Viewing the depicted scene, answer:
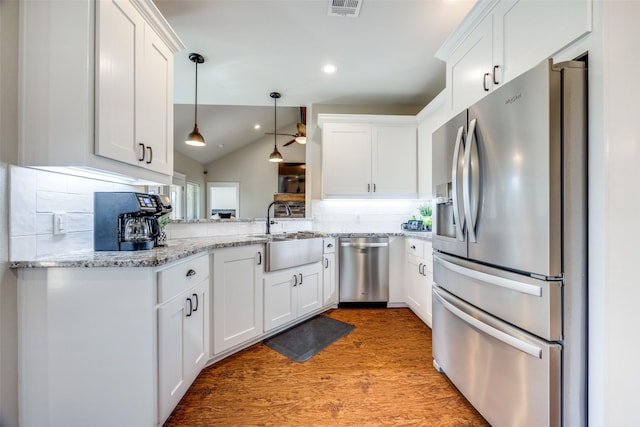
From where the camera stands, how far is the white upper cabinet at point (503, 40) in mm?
1067

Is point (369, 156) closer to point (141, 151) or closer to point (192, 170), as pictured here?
point (141, 151)

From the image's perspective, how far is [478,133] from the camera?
1286mm

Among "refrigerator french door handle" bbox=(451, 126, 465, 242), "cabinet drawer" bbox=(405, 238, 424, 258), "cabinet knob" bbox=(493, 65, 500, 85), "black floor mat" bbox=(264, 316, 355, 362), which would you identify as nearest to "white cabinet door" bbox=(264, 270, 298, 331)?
"black floor mat" bbox=(264, 316, 355, 362)

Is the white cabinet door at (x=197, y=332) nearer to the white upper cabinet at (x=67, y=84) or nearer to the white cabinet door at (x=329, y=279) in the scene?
the white upper cabinet at (x=67, y=84)

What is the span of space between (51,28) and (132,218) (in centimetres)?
94

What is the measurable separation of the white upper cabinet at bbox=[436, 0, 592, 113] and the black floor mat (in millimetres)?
2079

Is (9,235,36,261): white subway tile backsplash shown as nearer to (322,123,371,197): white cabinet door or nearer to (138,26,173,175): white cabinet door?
(138,26,173,175): white cabinet door

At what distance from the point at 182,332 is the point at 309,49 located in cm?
244

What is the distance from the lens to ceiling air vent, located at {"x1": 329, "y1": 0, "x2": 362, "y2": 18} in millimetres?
1839

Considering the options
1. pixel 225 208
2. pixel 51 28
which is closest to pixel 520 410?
pixel 51 28

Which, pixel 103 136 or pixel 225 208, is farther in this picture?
pixel 225 208

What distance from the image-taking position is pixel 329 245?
290 cm

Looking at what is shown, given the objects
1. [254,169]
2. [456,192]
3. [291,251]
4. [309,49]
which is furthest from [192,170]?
[456,192]

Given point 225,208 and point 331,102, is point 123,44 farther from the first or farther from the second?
point 225,208
